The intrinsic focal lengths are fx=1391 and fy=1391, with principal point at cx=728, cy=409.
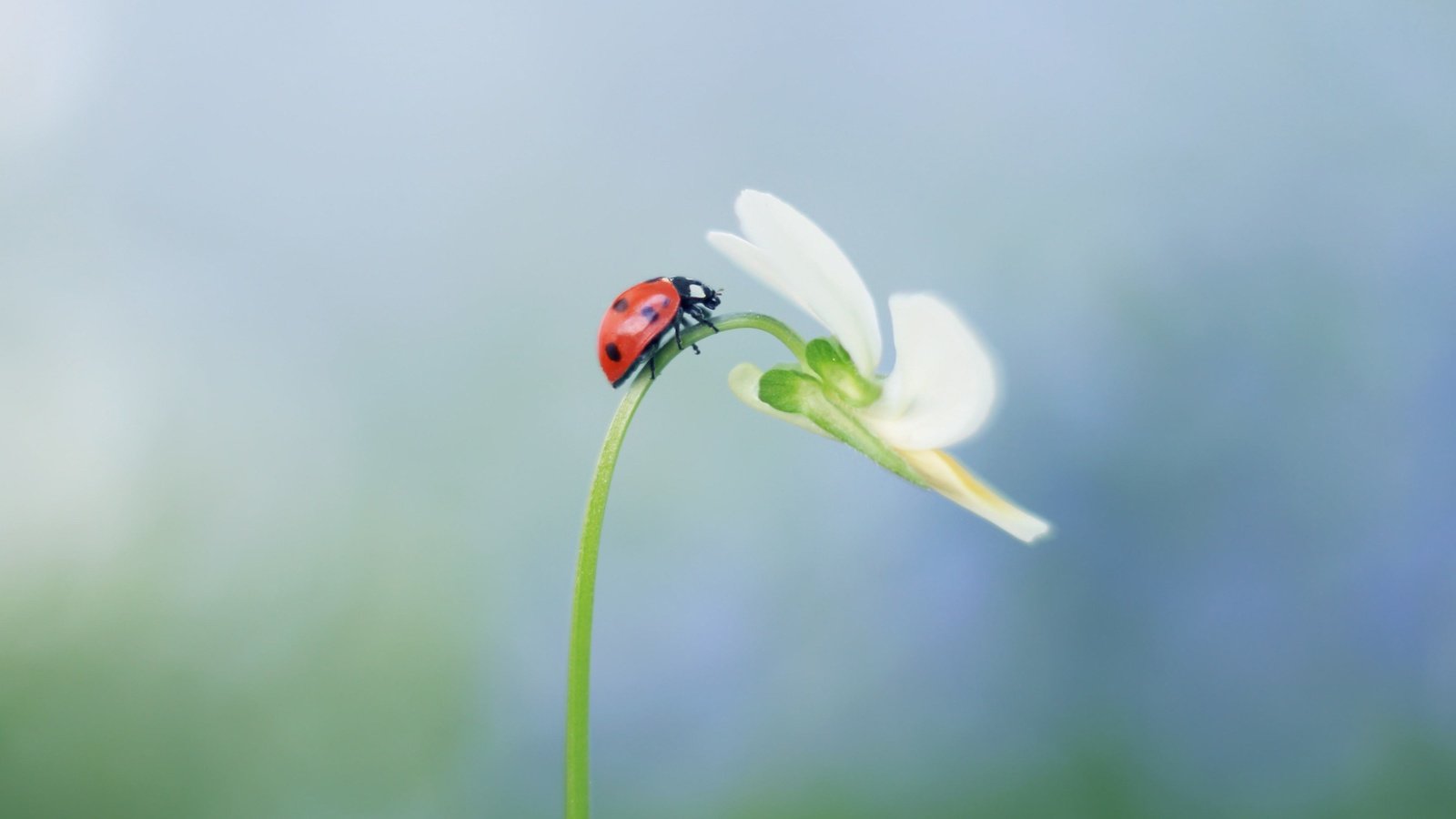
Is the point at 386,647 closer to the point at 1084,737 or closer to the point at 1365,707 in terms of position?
the point at 1084,737

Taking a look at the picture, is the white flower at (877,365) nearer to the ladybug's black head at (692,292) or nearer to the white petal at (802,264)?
the white petal at (802,264)

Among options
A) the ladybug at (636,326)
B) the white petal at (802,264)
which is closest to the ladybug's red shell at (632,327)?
the ladybug at (636,326)

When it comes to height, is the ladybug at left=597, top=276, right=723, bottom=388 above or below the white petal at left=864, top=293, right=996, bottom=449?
above

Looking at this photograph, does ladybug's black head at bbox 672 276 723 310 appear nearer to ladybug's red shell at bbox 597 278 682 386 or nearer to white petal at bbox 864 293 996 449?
ladybug's red shell at bbox 597 278 682 386

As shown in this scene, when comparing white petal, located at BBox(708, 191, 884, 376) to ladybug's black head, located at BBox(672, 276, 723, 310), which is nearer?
white petal, located at BBox(708, 191, 884, 376)

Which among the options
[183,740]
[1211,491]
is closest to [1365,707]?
[1211,491]

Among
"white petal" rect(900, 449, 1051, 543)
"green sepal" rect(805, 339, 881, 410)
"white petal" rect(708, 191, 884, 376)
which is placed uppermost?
"white petal" rect(708, 191, 884, 376)

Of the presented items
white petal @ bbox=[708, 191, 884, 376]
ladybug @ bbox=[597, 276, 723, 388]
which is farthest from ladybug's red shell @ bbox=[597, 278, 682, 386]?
white petal @ bbox=[708, 191, 884, 376]
